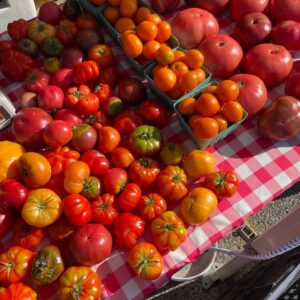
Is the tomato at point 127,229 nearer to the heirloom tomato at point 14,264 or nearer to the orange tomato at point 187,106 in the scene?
the heirloom tomato at point 14,264

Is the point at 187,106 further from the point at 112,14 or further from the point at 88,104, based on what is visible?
the point at 112,14

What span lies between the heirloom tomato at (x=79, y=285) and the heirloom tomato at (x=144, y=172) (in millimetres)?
448

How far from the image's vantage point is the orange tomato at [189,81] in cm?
152

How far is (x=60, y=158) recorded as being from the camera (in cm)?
151

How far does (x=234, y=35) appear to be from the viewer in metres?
1.89

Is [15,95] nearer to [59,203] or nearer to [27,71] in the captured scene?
[27,71]

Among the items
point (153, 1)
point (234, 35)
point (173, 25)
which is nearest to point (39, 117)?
point (173, 25)

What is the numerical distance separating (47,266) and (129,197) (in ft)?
1.44

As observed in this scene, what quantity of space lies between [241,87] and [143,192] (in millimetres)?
750

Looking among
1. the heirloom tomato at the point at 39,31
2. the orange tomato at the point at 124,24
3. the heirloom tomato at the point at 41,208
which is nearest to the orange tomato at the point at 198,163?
the heirloom tomato at the point at 41,208

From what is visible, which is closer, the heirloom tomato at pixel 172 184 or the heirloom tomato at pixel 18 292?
the heirloom tomato at pixel 18 292

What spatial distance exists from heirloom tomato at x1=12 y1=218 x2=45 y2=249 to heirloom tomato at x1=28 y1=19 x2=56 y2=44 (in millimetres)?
1151

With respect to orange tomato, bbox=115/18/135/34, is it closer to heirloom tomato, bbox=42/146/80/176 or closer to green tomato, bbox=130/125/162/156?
green tomato, bbox=130/125/162/156

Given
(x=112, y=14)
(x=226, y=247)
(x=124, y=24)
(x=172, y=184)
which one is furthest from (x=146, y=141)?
(x=226, y=247)
